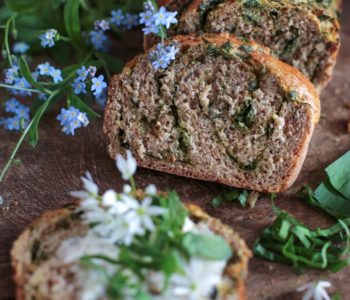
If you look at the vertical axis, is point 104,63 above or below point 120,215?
above

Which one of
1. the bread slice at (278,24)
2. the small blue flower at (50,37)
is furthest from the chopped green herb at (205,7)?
the small blue flower at (50,37)

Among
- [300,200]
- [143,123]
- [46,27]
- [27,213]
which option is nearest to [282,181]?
[300,200]

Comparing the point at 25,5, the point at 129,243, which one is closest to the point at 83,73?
the point at 25,5

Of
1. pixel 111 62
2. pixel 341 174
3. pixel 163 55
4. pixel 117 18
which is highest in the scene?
pixel 117 18

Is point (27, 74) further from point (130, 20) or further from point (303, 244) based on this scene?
point (303, 244)

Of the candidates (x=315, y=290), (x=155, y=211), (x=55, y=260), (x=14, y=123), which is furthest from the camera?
(x=14, y=123)

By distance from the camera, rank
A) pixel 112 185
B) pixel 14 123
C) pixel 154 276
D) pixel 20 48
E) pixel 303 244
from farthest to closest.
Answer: pixel 20 48 < pixel 14 123 < pixel 112 185 < pixel 303 244 < pixel 154 276

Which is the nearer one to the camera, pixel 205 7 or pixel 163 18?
pixel 163 18
